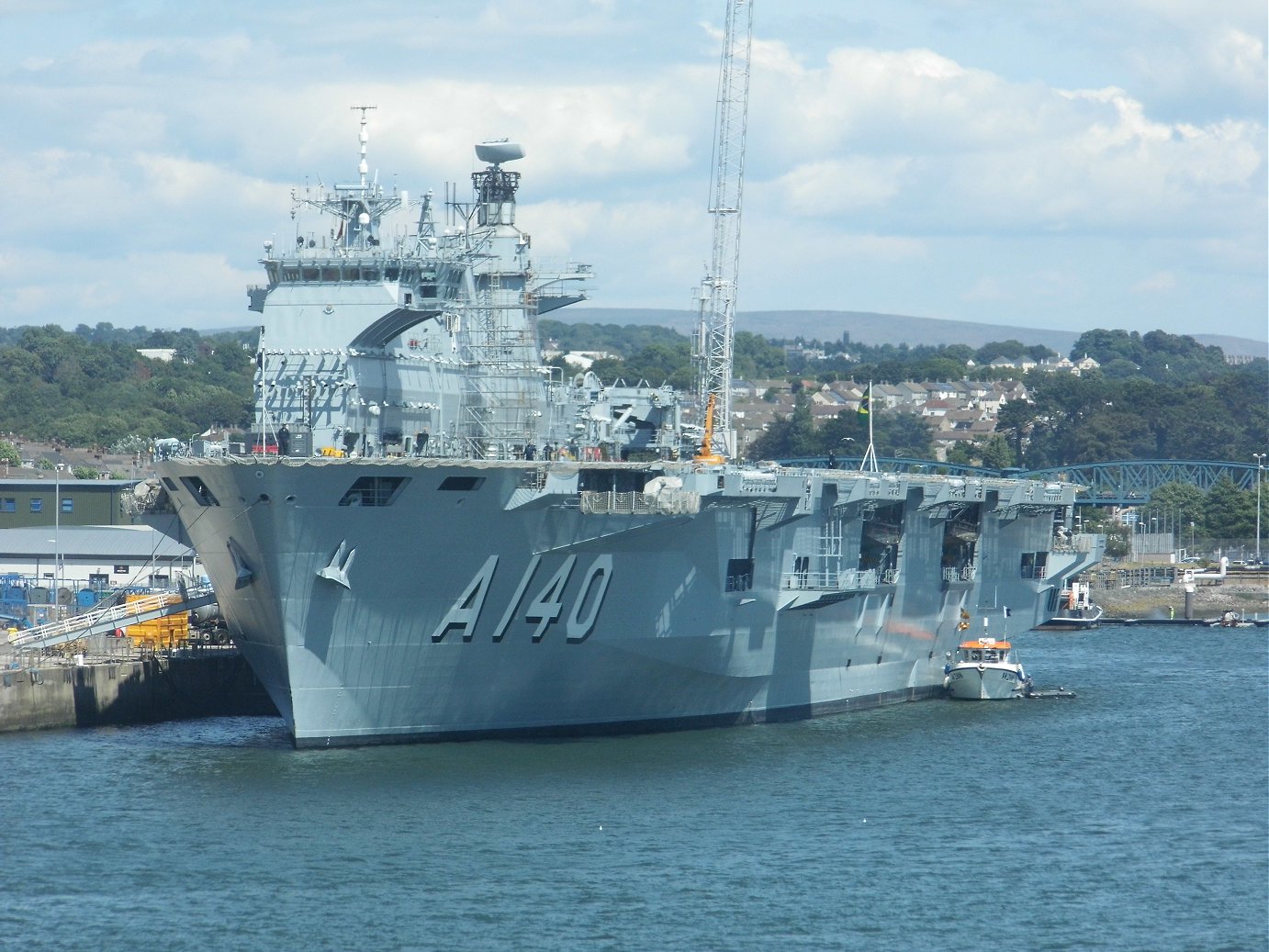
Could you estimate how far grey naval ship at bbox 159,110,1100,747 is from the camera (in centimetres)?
3494

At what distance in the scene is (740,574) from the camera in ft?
131

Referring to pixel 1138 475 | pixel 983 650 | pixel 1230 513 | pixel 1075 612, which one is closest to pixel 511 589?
pixel 983 650

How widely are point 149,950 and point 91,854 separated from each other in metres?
4.93

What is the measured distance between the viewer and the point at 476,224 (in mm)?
47250

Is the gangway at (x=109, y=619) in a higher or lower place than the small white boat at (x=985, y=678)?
higher

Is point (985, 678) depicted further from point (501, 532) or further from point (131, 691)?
point (131, 691)

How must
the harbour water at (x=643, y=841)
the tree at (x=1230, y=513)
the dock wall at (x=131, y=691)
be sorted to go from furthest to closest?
the tree at (x=1230, y=513)
the dock wall at (x=131, y=691)
the harbour water at (x=643, y=841)

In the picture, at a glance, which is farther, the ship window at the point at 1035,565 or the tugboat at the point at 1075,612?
the tugboat at the point at 1075,612

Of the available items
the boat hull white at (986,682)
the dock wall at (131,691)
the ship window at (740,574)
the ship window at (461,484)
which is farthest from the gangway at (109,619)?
the boat hull white at (986,682)

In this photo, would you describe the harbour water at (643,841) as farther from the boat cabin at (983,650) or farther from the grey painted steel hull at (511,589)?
the boat cabin at (983,650)

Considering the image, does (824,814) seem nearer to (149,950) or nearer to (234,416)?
(149,950)

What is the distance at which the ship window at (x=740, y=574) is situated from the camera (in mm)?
39562

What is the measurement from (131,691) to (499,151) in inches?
599

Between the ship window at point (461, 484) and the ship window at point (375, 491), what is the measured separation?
0.72 meters
